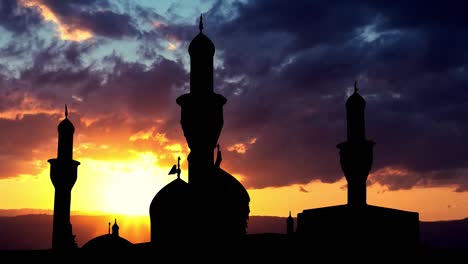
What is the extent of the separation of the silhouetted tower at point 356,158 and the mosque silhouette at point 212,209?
4cm

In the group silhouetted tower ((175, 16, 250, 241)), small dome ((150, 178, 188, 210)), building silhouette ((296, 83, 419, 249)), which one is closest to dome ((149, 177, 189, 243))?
small dome ((150, 178, 188, 210))

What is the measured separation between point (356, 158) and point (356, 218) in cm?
214

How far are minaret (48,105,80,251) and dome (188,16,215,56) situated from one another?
598 inches

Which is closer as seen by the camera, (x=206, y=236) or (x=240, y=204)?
(x=206, y=236)

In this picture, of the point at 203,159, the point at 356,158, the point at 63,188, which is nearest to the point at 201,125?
the point at 203,159

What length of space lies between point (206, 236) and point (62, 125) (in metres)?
17.0

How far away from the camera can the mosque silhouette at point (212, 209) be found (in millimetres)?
16203

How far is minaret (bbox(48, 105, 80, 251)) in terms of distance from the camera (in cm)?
2977

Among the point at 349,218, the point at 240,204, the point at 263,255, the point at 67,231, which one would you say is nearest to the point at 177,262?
the point at 349,218

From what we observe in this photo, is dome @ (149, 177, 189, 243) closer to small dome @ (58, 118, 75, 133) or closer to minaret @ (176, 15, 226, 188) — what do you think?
small dome @ (58, 118, 75, 133)

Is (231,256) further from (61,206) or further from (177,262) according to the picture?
(61,206)

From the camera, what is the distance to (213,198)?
1623 centimetres

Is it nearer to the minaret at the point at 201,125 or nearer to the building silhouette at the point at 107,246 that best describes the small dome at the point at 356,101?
the minaret at the point at 201,125

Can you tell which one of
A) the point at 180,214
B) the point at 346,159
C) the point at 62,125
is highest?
the point at 62,125
